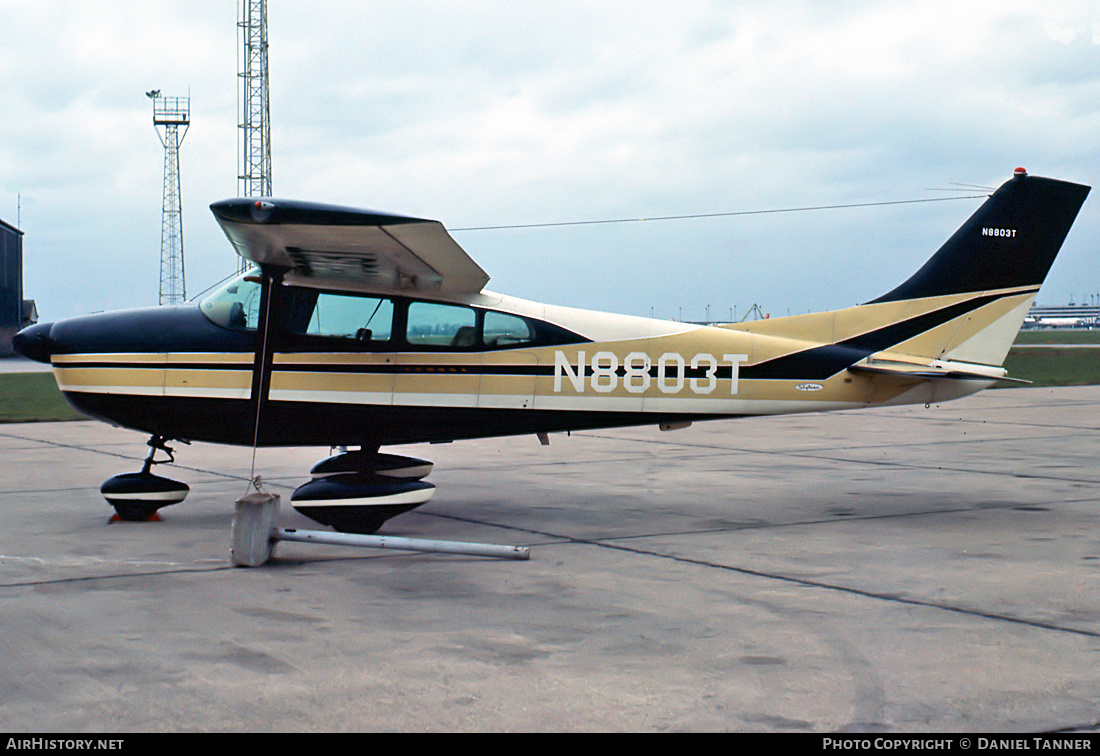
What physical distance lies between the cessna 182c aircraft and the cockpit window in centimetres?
1

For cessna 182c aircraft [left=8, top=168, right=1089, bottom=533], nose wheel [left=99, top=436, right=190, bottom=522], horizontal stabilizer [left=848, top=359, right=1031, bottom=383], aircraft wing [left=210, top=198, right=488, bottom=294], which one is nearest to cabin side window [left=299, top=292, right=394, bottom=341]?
cessna 182c aircraft [left=8, top=168, right=1089, bottom=533]

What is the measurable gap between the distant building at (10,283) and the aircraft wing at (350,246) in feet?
207

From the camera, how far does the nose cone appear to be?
27.7 feet

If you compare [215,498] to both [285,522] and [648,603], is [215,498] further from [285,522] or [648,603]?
[648,603]

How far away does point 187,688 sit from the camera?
14.1 ft

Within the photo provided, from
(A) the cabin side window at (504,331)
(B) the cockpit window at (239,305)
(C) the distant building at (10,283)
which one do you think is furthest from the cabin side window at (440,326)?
(C) the distant building at (10,283)

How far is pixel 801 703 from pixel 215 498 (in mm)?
7093

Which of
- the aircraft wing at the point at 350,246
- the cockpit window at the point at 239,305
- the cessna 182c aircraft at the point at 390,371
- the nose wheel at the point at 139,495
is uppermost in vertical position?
the aircraft wing at the point at 350,246

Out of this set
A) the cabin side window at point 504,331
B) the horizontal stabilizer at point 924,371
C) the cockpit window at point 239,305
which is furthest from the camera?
the horizontal stabilizer at point 924,371

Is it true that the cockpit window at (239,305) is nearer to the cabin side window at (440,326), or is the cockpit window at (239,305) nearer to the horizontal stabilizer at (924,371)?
the cabin side window at (440,326)

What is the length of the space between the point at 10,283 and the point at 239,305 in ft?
220

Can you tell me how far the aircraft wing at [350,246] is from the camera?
6715mm

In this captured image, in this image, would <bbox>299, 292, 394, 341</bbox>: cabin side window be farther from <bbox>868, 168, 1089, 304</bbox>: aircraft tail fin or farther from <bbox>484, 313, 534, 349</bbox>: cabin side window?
<bbox>868, 168, 1089, 304</bbox>: aircraft tail fin

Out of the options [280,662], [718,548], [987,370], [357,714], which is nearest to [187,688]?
[280,662]
